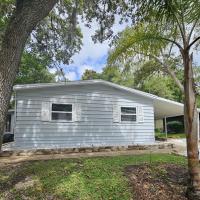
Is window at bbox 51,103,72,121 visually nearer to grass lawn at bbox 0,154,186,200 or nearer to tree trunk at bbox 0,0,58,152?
grass lawn at bbox 0,154,186,200

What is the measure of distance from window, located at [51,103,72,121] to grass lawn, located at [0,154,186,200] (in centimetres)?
512

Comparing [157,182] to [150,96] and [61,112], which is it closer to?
[61,112]

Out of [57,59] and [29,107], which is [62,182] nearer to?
[29,107]

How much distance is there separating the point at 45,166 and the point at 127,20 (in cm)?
569

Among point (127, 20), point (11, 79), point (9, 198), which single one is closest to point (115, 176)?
point (9, 198)

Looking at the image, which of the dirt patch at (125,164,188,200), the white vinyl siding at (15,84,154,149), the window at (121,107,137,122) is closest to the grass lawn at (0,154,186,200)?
the dirt patch at (125,164,188,200)

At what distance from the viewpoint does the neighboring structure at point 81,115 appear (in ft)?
44.9

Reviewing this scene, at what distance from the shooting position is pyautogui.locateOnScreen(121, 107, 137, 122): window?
15.8m

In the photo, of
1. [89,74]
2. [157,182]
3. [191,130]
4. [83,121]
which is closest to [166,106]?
[83,121]

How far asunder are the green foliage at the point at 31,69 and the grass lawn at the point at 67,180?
54.9ft

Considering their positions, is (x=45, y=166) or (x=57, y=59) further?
(x=57, y=59)

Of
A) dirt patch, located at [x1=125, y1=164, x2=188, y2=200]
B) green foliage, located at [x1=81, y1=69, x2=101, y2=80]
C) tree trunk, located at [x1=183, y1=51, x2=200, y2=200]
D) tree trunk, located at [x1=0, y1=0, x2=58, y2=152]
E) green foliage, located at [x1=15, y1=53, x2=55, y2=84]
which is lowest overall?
dirt patch, located at [x1=125, y1=164, x2=188, y2=200]

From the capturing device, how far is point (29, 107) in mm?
13648

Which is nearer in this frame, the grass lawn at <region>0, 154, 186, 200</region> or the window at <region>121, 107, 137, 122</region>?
the grass lawn at <region>0, 154, 186, 200</region>
